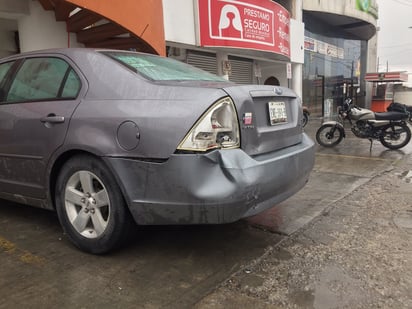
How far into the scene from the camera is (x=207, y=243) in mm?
3209

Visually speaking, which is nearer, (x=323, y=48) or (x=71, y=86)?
(x=71, y=86)

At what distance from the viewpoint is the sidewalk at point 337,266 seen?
2.37m

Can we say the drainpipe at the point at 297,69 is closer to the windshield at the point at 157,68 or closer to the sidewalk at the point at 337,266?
the sidewalk at the point at 337,266

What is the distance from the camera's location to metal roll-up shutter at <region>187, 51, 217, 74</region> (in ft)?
42.1

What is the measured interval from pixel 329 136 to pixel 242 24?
4.34m

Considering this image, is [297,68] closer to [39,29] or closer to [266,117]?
[39,29]

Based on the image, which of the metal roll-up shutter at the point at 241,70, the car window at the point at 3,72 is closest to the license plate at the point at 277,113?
the car window at the point at 3,72

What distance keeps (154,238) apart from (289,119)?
153cm

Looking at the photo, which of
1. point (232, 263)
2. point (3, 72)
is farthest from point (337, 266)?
point (3, 72)

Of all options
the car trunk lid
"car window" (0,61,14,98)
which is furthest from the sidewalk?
"car window" (0,61,14,98)

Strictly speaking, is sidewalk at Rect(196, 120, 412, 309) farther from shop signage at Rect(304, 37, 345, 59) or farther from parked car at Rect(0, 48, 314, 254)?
shop signage at Rect(304, 37, 345, 59)

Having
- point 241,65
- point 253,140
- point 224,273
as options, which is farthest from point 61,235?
point 241,65

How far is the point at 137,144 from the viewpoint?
8.43 ft

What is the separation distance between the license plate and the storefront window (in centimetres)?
1642
